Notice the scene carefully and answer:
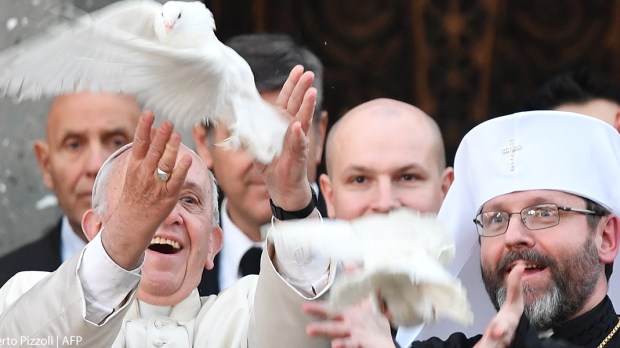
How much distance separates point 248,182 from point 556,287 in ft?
4.52

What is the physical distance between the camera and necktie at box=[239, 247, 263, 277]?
6508mm

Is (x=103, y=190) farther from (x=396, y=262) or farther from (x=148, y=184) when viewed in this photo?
(x=396, y=262)

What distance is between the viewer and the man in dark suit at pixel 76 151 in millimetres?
6527

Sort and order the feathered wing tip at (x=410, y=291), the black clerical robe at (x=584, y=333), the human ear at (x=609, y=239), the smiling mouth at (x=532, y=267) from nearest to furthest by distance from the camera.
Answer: the feathered wing tip at (x=410, y=291) < the black clerical robe at (x=584, y=333) < the smiling mouth at (x=532, y=267) < the human ear at (x=609, y=239)

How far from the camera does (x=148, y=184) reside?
195 inches

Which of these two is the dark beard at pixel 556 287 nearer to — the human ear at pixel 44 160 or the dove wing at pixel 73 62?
the dove wing at pixel 73 62

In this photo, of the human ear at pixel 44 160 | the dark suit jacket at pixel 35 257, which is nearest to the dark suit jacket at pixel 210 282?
the dark suit jacket at pixel 35 257

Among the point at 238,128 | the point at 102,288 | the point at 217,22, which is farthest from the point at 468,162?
the point at 217,22

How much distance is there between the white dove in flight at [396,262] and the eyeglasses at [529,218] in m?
0.52

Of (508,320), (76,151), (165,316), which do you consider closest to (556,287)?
(508,320)

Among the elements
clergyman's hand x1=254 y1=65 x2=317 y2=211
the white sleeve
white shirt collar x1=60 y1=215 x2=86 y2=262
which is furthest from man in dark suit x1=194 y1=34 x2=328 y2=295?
the white sleeve

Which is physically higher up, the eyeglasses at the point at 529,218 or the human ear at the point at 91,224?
the eyeglasses at the point at 529,218

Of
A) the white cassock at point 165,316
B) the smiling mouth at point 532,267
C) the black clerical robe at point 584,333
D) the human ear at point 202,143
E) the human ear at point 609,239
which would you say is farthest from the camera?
the human ear at point 202,143

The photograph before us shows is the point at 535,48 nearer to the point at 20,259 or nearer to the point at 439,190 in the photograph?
the point at 439,190
